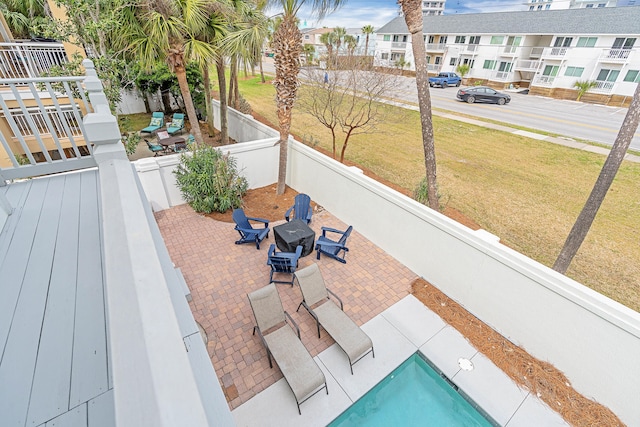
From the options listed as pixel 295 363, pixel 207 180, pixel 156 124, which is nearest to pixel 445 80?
pixel 156 124

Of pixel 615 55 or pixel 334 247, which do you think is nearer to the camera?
pixel 334 247

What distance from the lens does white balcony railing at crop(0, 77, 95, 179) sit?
3.61 m

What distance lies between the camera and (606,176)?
5340mm

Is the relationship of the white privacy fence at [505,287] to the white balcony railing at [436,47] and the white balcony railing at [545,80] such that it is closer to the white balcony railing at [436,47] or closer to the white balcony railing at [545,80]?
the white balcony railing at [545,80]

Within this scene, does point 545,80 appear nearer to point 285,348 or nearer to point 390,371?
point 390,371

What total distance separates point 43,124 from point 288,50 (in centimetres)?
971

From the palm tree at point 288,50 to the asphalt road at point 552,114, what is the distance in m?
10.8

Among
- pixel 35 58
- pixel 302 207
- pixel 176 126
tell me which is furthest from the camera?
pixel 176 126

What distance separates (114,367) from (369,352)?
5086mm

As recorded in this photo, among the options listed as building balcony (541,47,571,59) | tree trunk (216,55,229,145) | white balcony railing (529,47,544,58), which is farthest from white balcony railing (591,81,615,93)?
tree trunk (216,55,229,145)

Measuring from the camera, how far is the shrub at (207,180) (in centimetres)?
902

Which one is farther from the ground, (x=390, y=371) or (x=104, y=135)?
(x=104, y=135)

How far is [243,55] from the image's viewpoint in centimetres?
956

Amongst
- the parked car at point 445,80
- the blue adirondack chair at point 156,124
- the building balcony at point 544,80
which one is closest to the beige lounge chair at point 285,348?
the blue adirondack chair at point 156,124
